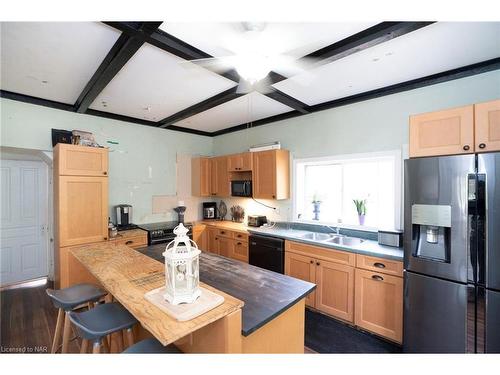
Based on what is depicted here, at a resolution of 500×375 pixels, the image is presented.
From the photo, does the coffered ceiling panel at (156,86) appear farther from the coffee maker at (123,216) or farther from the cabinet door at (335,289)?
the cabinet door at (335,289)

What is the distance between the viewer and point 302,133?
3490mm

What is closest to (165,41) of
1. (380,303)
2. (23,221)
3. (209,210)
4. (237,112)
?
(237,112)

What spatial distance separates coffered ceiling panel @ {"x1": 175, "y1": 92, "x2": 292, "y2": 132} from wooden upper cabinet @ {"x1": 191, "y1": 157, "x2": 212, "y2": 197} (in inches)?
26.3

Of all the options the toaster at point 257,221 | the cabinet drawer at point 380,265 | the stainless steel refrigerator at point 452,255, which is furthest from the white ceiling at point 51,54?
the cabinet drawer at point 380,265

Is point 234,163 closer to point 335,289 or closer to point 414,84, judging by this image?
point 335,289

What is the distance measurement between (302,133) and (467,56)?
189cm

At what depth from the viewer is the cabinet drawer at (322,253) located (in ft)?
8.05

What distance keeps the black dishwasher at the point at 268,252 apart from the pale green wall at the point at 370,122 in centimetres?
139

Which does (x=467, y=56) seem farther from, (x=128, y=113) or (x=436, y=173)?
(x=128, y=113)

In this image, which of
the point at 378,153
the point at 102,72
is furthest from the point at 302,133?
the point at 102,72

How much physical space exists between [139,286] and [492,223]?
2302mm

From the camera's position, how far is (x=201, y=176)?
4.58m

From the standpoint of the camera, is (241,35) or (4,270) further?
(4,270)

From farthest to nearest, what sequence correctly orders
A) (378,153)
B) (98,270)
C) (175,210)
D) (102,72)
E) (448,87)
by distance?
(175,210) → (378,153) → (448,87) → (102,72) → (98,270)
